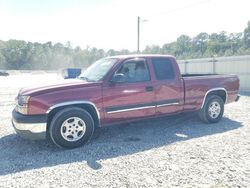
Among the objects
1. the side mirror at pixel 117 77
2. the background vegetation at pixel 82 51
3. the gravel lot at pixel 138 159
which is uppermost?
the background vegetation at pixel 82 51

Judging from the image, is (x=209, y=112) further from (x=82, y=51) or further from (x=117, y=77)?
(x=82, y=51)

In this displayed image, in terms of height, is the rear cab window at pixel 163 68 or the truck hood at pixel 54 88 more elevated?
the rear cab window at pixel 163 68

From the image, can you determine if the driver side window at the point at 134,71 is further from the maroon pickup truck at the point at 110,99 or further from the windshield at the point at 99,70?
the windshield at the point at 99,70

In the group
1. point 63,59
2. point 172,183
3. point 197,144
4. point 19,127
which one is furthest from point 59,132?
point 63,59

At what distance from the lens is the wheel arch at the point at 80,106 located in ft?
15.4

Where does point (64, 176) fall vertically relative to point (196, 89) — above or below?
below

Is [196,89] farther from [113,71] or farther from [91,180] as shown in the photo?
[91,180]

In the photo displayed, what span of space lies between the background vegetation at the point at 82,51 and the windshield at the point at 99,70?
70243 millimetres

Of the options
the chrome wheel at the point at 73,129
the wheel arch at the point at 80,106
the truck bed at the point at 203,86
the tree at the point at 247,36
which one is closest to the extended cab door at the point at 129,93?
the wheel arch at the point at 80,106

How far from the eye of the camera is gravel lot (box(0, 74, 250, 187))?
362 centimetres

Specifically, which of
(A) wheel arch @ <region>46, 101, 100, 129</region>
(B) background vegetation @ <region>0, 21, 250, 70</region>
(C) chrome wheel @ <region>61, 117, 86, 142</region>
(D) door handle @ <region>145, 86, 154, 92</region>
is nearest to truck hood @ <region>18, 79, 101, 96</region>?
(A) wheel arch @ <region>46, 101, 100, 129</region>

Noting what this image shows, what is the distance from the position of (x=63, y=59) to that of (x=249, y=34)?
227ft

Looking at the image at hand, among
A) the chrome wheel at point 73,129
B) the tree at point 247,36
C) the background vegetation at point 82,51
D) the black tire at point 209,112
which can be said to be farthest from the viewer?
the background vegetation at point 82,51

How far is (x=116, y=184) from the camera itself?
138 inches
